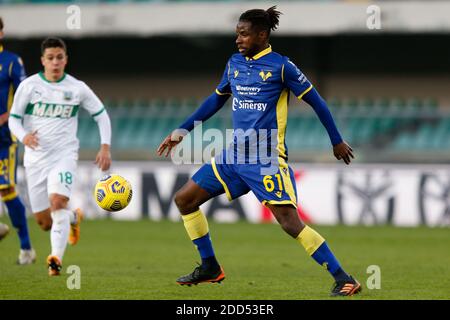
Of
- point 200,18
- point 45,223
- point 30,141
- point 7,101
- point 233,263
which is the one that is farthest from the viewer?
point 200,18

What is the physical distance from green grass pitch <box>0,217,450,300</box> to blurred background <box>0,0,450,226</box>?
1084mm

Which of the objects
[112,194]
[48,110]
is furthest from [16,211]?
[112,194]

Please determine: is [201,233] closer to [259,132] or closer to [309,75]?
[259,132]

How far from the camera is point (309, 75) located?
23.0 metres

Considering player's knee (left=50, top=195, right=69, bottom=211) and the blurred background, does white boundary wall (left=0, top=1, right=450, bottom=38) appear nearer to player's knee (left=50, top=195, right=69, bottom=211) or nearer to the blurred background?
the blurred background

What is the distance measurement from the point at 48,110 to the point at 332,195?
8.17 metres

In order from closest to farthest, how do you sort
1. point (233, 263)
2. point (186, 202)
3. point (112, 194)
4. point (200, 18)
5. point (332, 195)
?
point (186, 202) < point (112, 194) < point (233, 263) < point (332, 195) < point (200, 18)

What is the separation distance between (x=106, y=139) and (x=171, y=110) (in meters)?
11.3

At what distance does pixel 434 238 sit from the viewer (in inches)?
555

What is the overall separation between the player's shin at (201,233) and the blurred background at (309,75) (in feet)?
27.8

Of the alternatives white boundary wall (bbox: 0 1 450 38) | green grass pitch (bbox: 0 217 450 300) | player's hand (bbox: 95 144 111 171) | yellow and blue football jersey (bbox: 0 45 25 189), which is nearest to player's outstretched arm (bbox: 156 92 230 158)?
player's hand (bbox: 95 144 111 171)

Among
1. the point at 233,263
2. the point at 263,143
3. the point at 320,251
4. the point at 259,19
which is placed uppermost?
the point at 259,19

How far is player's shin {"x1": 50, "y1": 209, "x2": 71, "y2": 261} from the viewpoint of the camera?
8.94 metres
